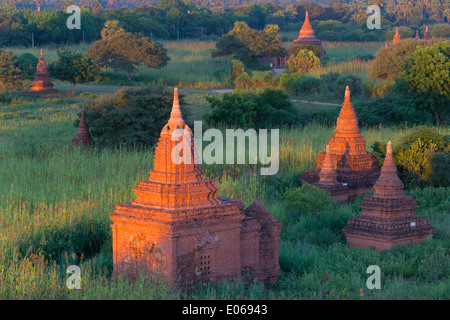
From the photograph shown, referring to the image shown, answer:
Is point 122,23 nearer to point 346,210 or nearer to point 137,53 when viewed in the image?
point 137,53

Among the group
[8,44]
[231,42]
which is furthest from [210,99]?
[8,44]

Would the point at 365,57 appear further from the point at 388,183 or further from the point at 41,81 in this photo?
the point at 388,183

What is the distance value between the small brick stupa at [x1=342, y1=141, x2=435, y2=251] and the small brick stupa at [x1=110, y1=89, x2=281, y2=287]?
407 centimetres

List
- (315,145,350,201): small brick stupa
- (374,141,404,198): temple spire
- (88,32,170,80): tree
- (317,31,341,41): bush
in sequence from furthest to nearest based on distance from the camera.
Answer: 1. (317,31,341,41): bush
2. (88,32,170,80): tree
3. (315,145,350,201): small brick stupa
4. (374,141,404,198): temple spire

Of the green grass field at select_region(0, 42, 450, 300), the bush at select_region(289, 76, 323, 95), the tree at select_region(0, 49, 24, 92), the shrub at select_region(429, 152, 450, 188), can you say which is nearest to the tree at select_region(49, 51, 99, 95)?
the tree at select_region(0, 49, 24, 92)

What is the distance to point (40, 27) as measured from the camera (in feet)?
205

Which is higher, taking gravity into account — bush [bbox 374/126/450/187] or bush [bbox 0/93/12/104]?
bush [bbox 0/93/12/104]

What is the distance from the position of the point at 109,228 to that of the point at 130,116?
13392 millimetres

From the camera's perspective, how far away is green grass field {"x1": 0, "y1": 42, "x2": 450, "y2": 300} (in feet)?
37.7

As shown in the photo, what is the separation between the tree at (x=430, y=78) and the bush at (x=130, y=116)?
12184 millimetres

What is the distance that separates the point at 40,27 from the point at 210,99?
3303cm

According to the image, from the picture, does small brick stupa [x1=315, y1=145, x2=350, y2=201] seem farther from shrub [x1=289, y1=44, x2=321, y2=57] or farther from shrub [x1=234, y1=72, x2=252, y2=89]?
shrub [x1=289, y1=44, x2=321, y2=57]

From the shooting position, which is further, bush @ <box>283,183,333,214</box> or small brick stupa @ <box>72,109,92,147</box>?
small brick stupa @ <box>72,109,92,147</box>

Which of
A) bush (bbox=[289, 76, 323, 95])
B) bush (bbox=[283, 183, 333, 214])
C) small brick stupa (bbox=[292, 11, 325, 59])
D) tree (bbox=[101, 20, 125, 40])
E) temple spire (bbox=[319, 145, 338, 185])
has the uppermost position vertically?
tree (bbox=[101, 20, 125, 40])
